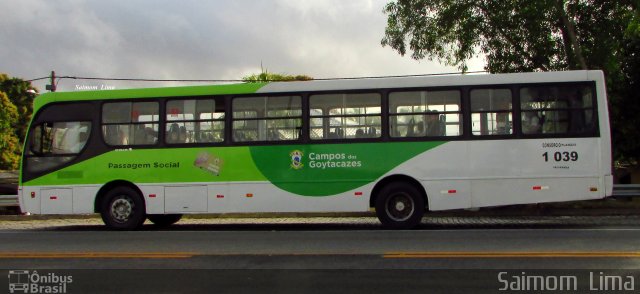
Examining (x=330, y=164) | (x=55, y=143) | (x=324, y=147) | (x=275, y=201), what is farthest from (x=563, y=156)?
(x=55, y=143)

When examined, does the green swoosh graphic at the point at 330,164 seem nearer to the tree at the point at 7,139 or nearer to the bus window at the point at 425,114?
the bus window at the point at 425,114

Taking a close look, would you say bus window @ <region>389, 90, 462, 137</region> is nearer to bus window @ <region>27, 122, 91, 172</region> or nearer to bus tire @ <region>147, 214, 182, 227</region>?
bus tire @ <region>147, 214, 182, 227</region>

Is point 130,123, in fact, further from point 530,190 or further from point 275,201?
point 530,190

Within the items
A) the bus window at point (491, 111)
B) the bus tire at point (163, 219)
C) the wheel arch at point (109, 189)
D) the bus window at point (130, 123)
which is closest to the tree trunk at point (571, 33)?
the bus window at point (491, 111)

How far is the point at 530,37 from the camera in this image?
59.3 ft

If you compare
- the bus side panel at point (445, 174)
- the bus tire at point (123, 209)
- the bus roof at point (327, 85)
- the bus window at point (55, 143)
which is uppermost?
the bus roof at point (327, 85)

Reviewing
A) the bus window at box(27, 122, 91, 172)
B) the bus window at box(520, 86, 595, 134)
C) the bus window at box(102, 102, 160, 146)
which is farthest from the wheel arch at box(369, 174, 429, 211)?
the bus window at box(27, 122, 91, 172)

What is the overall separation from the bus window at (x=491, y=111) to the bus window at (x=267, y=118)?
3521mm

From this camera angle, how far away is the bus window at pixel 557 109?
12422mm

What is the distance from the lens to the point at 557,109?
12.5m

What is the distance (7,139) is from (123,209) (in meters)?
37.2

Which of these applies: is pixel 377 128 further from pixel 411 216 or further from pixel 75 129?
pixel 75 129

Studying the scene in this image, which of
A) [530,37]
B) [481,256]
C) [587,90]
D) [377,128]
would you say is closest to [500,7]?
[530,37]

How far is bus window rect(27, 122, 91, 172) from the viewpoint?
1380 cm
